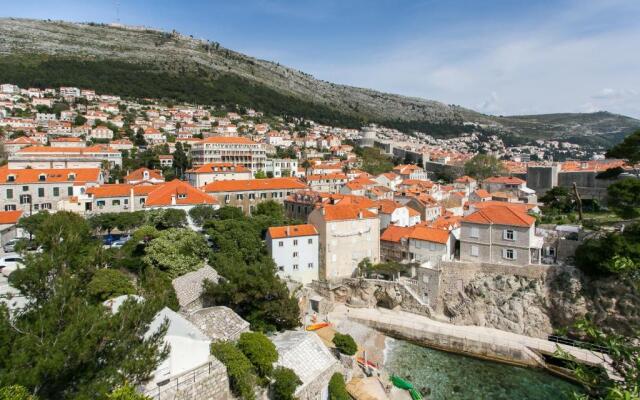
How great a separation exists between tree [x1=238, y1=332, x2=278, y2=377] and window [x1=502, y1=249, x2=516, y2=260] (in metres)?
18.7

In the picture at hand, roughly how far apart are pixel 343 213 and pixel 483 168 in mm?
48616

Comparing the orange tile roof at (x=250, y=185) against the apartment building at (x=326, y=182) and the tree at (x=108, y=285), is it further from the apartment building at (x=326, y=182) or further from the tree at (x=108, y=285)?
the tree at (x=108, y=285)

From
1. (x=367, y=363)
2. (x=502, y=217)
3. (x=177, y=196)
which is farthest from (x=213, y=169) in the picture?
(x=502, y=217)

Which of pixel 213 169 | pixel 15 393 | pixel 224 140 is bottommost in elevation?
pixel 15 393

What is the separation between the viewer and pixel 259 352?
575 inches

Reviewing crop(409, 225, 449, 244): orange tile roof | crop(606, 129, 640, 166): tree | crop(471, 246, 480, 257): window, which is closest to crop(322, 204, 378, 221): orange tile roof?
crop(409, 225, 449, 244): orange tile roof


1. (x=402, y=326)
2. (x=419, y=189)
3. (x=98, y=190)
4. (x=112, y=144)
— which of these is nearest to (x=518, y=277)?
(x=402, y=326)

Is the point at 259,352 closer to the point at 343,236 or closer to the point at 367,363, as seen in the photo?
the point at 367,363

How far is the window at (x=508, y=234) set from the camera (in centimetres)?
2617

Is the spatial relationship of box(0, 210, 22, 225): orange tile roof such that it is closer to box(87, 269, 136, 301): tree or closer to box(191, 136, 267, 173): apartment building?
box(87, 269, 136, 301): tree

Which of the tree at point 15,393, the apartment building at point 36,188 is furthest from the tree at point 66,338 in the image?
the apartment building at point 36,188

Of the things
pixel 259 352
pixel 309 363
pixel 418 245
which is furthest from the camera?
pixel 418 245

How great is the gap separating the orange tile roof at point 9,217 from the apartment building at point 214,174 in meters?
17.5

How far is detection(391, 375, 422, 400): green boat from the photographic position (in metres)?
18.4
